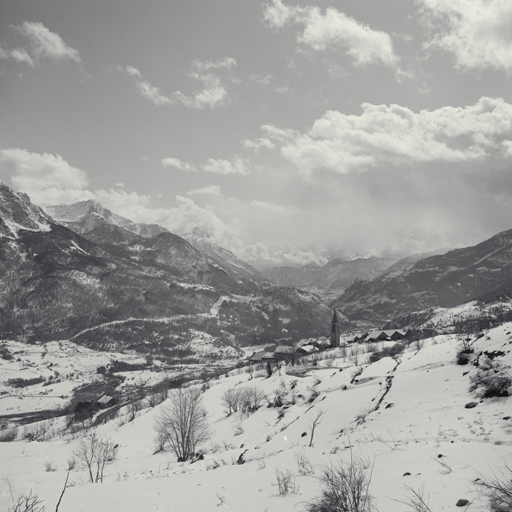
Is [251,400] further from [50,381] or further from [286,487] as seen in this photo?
[50,381]

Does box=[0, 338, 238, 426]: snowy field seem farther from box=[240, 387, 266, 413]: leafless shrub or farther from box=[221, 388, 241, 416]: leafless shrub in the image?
A: box=[240, 387, 266, 413]: leafless shrub

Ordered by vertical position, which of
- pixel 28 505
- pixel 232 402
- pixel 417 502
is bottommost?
pixel 232 402

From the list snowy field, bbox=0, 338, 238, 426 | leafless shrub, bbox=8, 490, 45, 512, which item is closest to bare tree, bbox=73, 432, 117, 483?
leafless shrub, bbox=8, 490, 45, 512

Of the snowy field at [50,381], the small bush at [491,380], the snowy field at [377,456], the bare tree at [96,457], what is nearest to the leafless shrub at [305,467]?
the snowy field at [377,456]

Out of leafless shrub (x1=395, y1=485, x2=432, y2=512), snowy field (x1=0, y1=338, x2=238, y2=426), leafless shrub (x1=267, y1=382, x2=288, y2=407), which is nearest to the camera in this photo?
leafless shrub (x1=395, y1=485, x2=432, y2=512)

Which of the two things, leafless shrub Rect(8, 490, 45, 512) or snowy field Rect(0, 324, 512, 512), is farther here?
snowy field Rect(0, 324, 512, 512)

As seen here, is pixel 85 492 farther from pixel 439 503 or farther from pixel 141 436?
pixel 141 436

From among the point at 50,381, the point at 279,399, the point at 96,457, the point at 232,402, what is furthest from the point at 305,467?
the point at 50,381

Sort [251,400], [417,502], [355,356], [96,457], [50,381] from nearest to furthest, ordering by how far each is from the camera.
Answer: [417,502] < [96,457] < [251,400] < [355,356] < [50,381]

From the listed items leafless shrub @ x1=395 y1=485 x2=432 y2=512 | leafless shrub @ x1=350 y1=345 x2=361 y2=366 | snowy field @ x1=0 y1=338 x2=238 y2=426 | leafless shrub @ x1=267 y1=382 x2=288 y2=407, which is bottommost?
snowy field @ x1=0 y1=338 x2=238 y2=426

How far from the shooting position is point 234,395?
5441cm

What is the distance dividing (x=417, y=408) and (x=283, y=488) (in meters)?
12.5

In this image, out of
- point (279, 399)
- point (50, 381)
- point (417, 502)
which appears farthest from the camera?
point (50, 381)

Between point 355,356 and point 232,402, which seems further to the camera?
point 355,356
